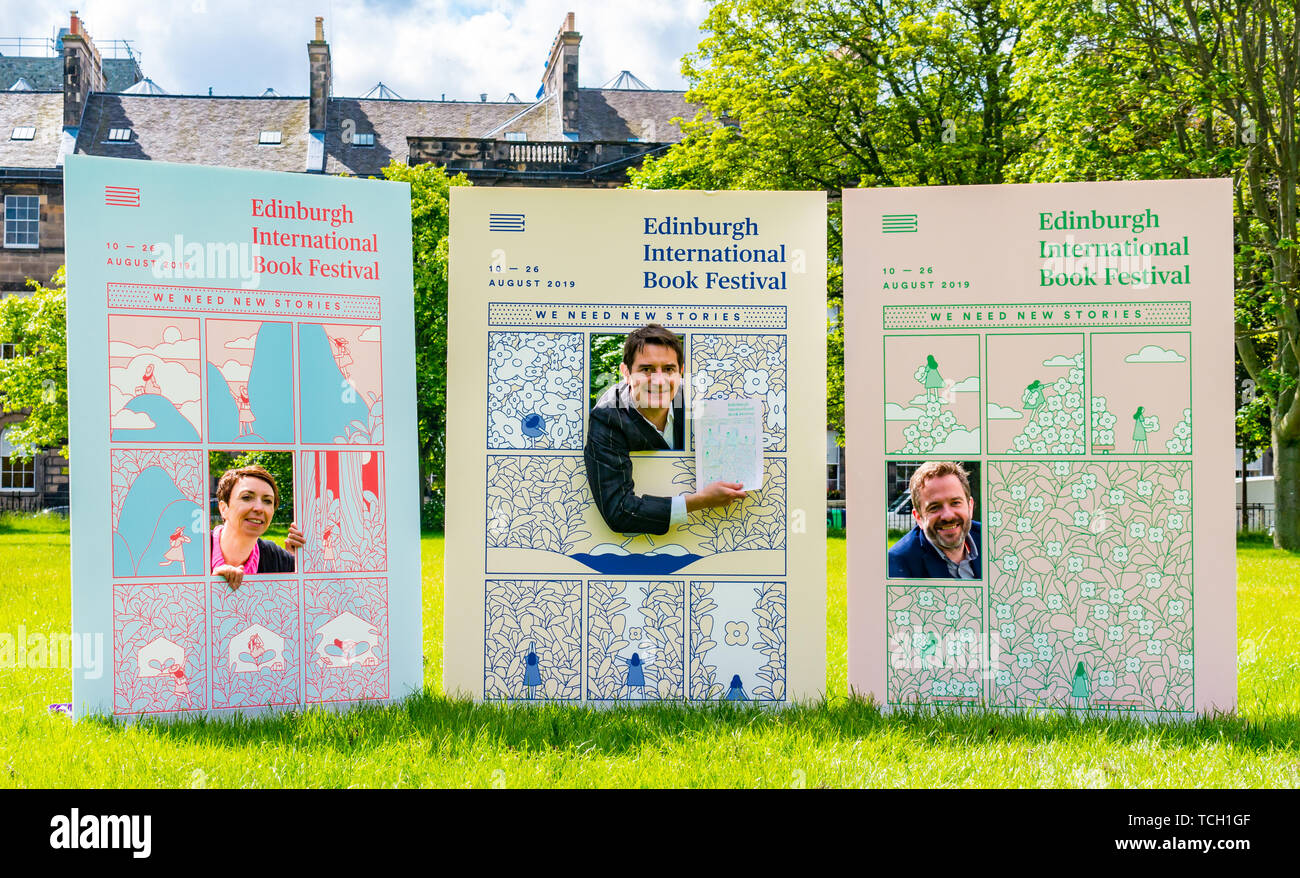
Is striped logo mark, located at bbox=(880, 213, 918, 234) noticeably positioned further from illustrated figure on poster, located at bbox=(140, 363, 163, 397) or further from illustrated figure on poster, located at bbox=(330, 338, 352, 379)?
illustrated figure on poster, located at bbox=(140, 363, 163, 397)

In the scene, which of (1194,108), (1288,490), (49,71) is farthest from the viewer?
(49,71)

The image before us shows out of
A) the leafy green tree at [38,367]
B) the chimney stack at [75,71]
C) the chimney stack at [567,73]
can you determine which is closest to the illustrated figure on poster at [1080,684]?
the leafy green tree at [38,367]

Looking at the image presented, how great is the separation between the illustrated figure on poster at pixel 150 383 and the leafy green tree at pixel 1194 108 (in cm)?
1371

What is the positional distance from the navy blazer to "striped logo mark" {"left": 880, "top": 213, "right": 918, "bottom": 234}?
1.36 meters

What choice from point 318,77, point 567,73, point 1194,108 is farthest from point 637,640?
point 318,77

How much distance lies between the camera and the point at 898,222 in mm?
5125

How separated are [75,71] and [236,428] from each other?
139ft

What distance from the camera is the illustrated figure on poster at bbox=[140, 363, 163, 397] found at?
16.1 ft

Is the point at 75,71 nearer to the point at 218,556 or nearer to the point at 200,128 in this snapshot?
the point at 200,128

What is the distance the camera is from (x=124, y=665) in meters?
4.84

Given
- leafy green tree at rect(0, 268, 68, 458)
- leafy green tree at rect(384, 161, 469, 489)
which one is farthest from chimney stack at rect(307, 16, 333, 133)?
leafy green tree at rect(0, 268, 68, 458)

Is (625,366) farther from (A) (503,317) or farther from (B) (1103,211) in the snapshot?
(B) (1103,211)

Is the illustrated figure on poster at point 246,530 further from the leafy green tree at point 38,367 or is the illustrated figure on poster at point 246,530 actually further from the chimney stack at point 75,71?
the chimney stack at point 75,71

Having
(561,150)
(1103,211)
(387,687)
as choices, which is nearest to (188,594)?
(387,687)
